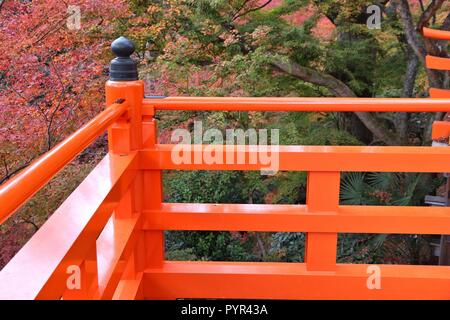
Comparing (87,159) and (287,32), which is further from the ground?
(287,32)

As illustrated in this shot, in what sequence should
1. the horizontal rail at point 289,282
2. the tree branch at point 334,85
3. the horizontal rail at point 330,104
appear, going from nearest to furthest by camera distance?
the horizontal rail at point 330,104 → the horizontal rail at point 289,282 → the tree branch at point 334,85

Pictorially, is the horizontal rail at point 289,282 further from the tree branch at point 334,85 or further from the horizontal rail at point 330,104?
the tree branch at point 334,85

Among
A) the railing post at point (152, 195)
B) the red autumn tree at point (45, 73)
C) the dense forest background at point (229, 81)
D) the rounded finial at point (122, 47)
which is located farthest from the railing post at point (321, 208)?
the red autumn tree at point (45, 73)

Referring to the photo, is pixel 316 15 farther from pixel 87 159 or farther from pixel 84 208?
pixel 84 208

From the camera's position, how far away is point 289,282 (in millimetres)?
2141

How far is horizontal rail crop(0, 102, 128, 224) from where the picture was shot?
952 mm

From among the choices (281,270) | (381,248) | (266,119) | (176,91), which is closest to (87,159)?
(176,91)

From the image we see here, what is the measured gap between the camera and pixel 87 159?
618 cm

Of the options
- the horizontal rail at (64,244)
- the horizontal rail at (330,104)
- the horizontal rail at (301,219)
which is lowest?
the horizontal rail at (301,219)

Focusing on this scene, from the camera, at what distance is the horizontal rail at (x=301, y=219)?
207 centimetres

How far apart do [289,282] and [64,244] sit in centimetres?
120

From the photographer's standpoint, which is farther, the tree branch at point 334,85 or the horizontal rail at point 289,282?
the tree branch at point 334,85

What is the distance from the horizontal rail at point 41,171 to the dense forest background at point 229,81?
3.83m
